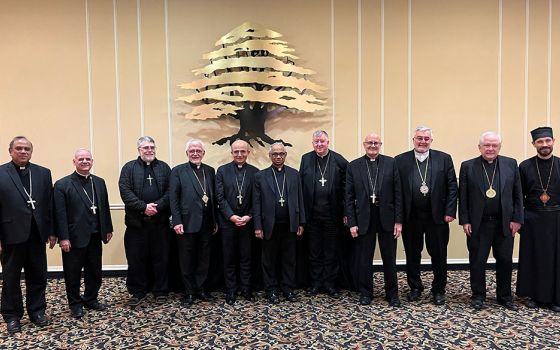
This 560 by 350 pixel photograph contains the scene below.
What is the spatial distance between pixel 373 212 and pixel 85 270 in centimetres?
282

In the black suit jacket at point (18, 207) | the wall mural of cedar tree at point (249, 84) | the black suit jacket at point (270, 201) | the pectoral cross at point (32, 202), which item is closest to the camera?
the black suit jacket at point (18, 207)

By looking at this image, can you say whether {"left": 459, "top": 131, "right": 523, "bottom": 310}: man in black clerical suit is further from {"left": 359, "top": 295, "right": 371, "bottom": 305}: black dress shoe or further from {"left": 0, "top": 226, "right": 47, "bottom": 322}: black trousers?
{"left": 0, "top": 226, "right": 47, "bottom": 322}: black trousers

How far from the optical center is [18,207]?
3209mm

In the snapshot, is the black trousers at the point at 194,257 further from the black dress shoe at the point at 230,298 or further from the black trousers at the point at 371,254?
the black trousers at the point at 371,254

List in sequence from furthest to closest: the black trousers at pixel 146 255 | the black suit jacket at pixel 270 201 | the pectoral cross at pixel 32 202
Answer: the black trousers at pixel 146 255
the black suit jacket at pixel 270 201
the pectoral cross at pixel 32 202

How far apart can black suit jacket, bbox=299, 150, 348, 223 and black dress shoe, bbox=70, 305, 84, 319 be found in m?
2.32

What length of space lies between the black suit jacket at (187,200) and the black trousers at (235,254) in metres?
0.27

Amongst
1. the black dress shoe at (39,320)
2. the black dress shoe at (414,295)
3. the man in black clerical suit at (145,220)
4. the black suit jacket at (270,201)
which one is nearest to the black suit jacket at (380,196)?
the black suit jacket at (270,201)

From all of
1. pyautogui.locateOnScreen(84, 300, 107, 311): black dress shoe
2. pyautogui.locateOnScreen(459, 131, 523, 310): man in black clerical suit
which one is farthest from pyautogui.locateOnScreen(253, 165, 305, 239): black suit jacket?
pyautogui.locateOnScreen(84, 300, 107, 311): black dress shoe

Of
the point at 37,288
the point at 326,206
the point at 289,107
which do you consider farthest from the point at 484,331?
the point at 37,288

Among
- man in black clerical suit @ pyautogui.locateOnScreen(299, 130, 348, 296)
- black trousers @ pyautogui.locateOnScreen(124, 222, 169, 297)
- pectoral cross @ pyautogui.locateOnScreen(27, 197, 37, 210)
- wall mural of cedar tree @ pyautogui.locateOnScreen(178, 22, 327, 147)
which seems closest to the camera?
pectoral cross @ pyautogui.locateOnScreen(27, 197, 37, 210)

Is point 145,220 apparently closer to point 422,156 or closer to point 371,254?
point 371,254

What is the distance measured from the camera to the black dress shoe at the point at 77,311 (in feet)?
11.5

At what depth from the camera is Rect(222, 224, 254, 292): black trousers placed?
3.84 metres
